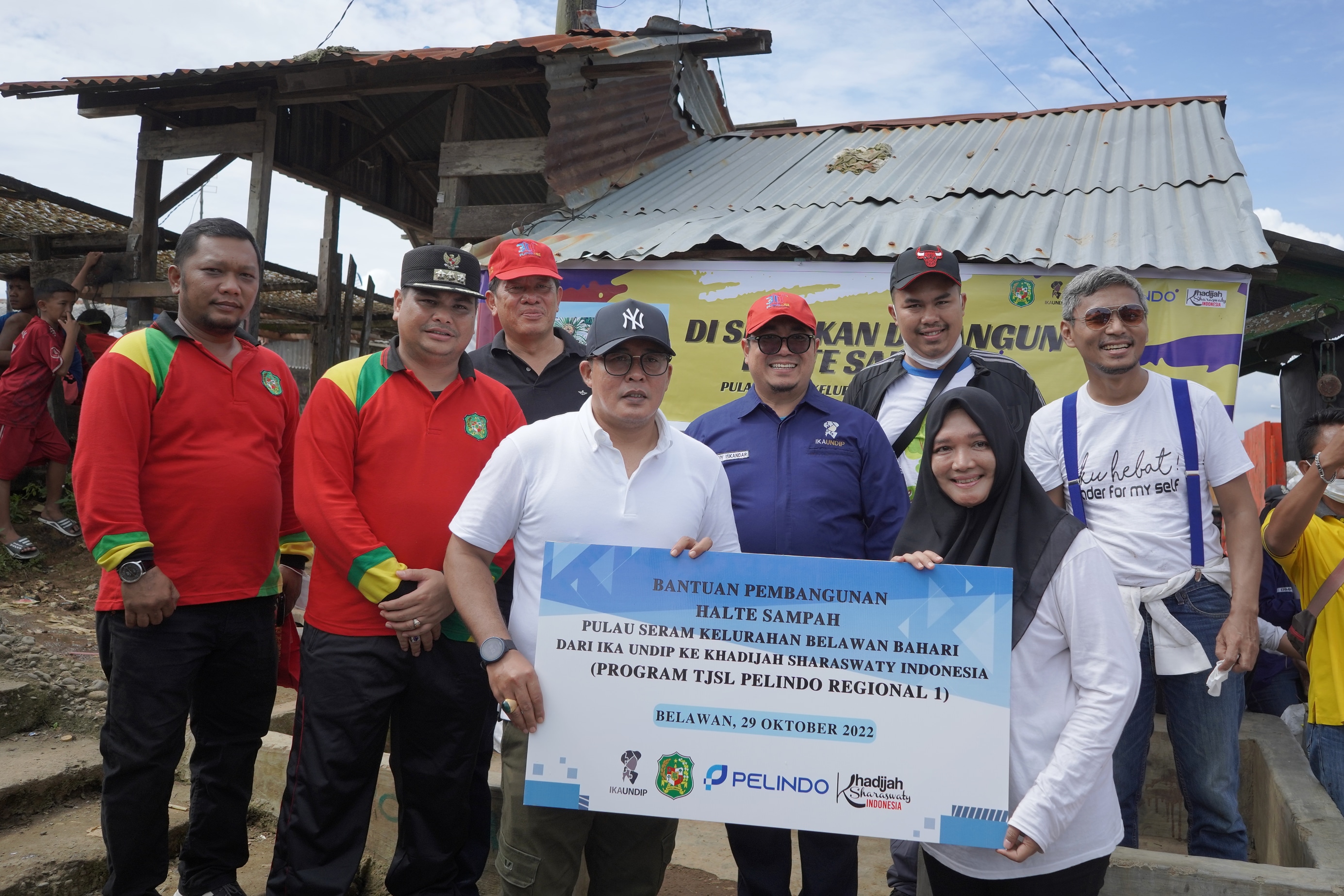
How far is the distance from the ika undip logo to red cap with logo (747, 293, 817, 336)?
1004 millimetres

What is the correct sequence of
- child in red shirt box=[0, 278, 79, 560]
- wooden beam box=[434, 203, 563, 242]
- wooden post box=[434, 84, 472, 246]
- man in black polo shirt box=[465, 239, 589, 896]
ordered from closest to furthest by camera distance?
1. man in black polo shirt box=[465, 239, 589, 896]
2. child in red shirt box=[0, 278, 79, 560]
3. wooden beam box=[434, 203, 563, 242]
4. wooden post box=[434, 84, 472, 246]

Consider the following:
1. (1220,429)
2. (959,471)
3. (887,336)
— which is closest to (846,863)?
(959,471)

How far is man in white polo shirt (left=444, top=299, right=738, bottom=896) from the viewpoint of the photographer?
238cm

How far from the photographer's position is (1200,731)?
2.98 meters

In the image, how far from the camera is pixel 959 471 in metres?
2.16

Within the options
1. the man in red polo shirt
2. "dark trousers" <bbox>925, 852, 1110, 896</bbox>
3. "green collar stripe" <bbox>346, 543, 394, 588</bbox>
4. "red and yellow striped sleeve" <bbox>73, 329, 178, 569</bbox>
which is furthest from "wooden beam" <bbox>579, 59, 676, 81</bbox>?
"dark trousers" <bbox>925, 852, 1110, 896</bbox>

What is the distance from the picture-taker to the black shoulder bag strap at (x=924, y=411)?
3.49 metres

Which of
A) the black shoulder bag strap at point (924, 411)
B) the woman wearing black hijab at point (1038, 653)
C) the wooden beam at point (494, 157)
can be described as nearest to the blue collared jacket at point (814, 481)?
the black shoulder bag strap at point (924, 411)

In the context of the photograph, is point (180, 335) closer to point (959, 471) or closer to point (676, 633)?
point (676, 633)

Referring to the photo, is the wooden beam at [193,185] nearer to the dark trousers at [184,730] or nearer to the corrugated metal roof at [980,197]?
the corrugated metal roof at [980,197]

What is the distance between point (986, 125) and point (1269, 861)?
726 cm

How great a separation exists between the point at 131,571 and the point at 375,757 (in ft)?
3.10

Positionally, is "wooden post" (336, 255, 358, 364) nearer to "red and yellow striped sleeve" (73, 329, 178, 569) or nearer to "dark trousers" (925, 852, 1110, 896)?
"red and yellow striped sleeve" (73, 329, 178, 569)

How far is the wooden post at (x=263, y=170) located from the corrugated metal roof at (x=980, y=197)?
286 centimetres
